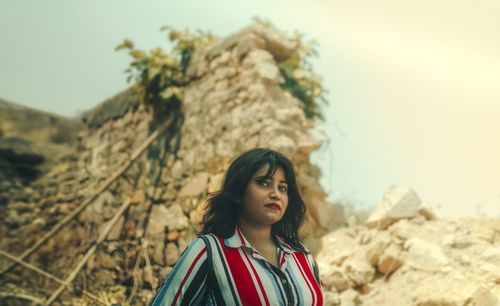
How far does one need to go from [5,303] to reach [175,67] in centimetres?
302

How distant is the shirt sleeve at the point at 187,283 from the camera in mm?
1345

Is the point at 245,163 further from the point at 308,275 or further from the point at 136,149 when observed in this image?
the point at 136,149

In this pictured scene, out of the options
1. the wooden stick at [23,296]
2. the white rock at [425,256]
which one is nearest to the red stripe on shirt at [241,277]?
the white rock at [425,256]

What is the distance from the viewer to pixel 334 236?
3.14 metres

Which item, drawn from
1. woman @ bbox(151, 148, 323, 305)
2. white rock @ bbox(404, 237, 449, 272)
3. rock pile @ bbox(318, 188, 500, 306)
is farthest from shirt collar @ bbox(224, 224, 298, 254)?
white rock @ bbox(404, 237, 449, 272)

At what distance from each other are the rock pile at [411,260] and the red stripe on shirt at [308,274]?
3.07 ft

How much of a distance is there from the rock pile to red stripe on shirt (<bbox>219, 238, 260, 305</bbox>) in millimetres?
1264

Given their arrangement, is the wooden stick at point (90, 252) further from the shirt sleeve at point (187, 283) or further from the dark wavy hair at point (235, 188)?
the shirt sleeve at point (187, 283)

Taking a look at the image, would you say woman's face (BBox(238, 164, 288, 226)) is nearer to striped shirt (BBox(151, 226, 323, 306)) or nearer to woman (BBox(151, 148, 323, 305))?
woman (BBox(151, 148, 323, 305))

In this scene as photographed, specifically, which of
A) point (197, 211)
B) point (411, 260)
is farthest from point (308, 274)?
point (197, 211)

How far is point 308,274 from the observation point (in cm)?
163

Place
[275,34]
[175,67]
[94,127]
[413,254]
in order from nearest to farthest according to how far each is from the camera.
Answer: [413,254] → [275,34] → [175,67] → [94,127]

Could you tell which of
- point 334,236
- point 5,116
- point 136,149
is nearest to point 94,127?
point 136,149

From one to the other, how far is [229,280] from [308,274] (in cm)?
40
